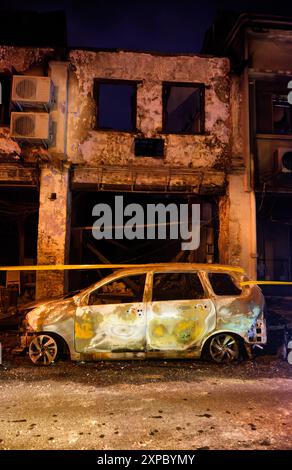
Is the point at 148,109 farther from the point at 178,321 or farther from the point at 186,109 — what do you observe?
the point at 178,321

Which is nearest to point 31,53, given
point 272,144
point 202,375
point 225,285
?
point 272,144

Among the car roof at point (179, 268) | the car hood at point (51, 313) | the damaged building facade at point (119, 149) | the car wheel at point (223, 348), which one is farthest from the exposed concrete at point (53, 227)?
the car wheel at point (223, 348)

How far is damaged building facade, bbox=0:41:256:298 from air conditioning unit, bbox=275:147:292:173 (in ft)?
3.11

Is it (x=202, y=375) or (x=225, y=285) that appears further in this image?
(x=225, y=285)

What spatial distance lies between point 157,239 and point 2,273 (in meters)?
5.69

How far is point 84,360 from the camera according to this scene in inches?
245

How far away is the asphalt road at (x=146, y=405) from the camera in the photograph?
12.1 ft

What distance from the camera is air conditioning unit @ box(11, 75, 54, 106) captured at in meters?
9.17

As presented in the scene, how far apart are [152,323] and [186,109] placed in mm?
10275

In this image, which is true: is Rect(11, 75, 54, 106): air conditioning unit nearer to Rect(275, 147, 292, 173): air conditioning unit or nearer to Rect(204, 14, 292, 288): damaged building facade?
Rect(204, 14, 292, 288): damaged building facade

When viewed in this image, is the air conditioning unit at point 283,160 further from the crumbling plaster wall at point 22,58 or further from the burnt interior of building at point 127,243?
the crumbling plaster wall at point 22,58

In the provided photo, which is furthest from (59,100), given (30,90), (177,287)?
(177,287)
